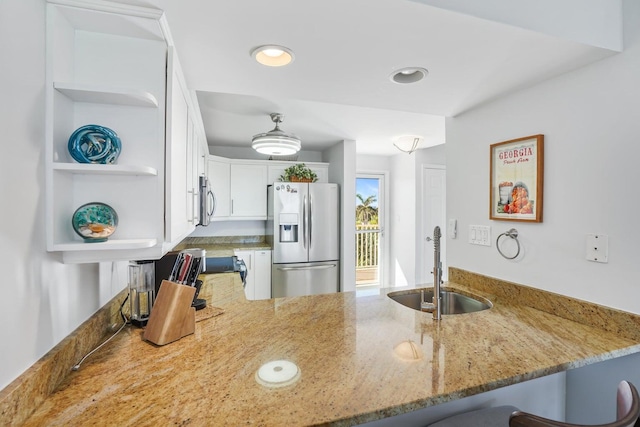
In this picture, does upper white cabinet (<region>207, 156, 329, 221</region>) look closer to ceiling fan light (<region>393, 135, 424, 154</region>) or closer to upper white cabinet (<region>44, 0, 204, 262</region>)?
ceiling fan light (<region>393, 135, 424, 154</region>)

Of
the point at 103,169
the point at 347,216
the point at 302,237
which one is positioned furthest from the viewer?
the point at 347,216

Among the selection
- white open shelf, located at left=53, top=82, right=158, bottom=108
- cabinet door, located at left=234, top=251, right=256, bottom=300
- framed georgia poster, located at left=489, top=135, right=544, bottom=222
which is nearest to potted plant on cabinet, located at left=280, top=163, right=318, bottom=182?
cabinet door, located at left=234, top=251, right=256, bottom=300

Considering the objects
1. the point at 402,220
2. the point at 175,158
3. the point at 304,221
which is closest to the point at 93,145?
the point at 175,158

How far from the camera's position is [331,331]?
128cm

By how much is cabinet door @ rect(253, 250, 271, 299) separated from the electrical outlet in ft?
8.12

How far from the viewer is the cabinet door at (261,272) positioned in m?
3.82

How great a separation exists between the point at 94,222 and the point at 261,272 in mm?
2981

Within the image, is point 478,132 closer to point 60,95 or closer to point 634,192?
point 634,192

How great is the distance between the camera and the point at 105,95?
0.96m

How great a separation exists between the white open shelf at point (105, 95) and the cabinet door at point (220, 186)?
297cm

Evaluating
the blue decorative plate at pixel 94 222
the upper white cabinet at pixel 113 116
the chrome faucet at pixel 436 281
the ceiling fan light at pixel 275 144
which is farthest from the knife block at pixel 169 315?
the ceiling fan light at pixel 275 144

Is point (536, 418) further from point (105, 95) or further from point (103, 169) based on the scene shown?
point (105, 95)

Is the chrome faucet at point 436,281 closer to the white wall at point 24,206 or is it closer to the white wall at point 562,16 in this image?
the white wall at point 562,16

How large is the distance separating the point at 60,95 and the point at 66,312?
0.64 metres
